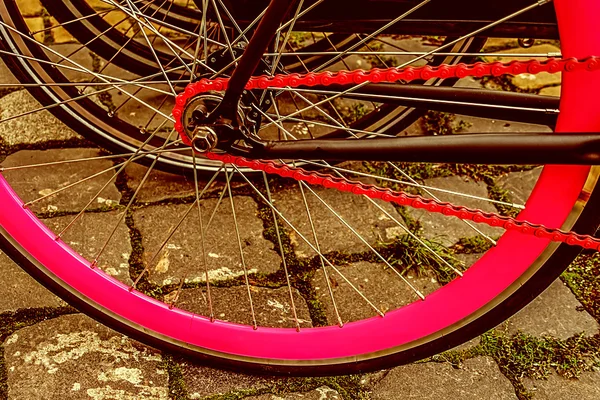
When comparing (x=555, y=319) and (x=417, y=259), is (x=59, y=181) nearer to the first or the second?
(x=417, y=259)

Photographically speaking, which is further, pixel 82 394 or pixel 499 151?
pixel 82 394

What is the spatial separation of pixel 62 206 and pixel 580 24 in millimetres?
1354

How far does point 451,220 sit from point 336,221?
0.33m

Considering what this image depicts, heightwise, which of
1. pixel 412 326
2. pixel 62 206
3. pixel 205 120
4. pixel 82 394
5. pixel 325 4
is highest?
pixel 325 4

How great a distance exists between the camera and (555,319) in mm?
1595

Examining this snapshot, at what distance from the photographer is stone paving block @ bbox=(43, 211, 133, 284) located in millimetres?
1612

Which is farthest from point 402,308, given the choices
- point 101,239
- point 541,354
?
point 101,239

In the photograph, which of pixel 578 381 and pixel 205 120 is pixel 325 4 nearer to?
pixel 205 120

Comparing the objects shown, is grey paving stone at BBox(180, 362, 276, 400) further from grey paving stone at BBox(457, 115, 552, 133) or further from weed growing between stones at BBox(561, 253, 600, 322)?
grey paving stone at BBox(457, 115, 552, 133)

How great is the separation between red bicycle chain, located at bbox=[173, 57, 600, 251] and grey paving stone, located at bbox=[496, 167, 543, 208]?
892 mm

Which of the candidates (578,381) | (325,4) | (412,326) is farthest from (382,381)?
(325,4)

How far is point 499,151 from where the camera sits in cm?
99

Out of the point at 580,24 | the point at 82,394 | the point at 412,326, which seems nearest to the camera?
the point at 580,24

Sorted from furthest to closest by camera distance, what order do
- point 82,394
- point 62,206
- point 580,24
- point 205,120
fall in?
point 62,206
point 82,394
point 205,120
point 580,24
